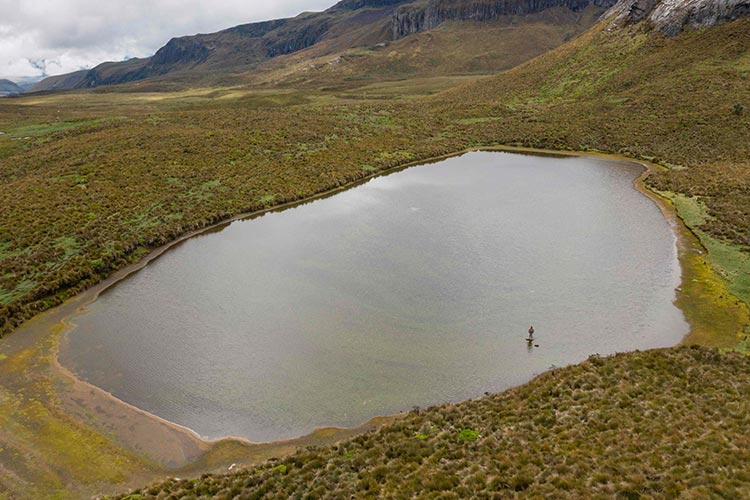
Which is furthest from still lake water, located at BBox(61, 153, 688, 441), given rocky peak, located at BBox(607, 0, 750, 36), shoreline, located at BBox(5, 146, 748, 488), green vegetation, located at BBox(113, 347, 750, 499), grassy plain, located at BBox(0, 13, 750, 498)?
rocky peak, located at BBox(607, 0, 750, 36)

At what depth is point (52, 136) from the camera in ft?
265

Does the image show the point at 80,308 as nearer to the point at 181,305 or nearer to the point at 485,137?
the point at 181,305

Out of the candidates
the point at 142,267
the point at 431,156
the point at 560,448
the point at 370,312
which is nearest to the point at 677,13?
the point at 431,156

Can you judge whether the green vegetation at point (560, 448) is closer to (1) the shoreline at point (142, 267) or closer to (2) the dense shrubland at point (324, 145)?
(1) the shoreline at point (142, 267)

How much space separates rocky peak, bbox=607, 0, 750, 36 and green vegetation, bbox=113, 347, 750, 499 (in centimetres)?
9656

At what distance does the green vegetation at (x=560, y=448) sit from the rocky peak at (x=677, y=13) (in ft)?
317

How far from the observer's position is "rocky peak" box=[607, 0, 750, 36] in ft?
291

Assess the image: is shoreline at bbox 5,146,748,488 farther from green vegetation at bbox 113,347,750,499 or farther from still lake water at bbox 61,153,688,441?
green vegetation at bbox 113,347,750,499

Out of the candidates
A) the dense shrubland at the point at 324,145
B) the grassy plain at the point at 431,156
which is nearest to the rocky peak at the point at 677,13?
the grassy plain at the point at 431,156

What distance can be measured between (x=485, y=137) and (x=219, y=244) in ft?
178

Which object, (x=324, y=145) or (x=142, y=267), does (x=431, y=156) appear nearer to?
(x=324, y=145)

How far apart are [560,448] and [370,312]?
14250mm

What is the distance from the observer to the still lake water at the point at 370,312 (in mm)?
22609

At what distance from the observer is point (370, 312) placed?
94.4 feet
